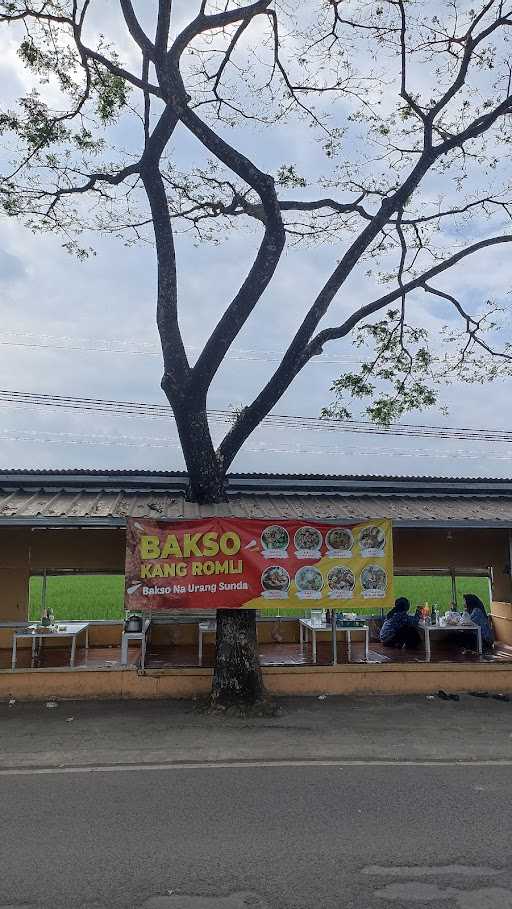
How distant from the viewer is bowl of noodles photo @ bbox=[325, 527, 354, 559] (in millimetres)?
10258

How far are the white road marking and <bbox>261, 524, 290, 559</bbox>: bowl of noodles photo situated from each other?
133 inches

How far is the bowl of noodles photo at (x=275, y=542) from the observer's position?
1004cm

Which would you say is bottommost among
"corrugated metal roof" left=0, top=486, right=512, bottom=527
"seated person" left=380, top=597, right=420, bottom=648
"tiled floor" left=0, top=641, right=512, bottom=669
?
"tiled floor" left=0, top=641, right=512, bottom=669

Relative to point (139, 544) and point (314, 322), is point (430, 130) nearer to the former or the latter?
point (314, 322)

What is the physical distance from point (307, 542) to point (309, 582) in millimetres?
602

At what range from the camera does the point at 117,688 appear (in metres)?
10.0

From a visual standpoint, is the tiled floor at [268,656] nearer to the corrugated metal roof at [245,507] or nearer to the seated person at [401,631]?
the seated person at [401,631]

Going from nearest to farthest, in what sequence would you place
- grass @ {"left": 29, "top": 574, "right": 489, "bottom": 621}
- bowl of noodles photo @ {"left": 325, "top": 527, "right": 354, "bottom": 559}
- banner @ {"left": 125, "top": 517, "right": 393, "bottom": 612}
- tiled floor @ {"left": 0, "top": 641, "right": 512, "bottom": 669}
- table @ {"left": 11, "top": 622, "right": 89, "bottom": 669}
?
banner @ {"left": 125, "top": 517, "right": 393, "bottom": 612} → bowl of noodles photo @ {"left": 325, "top": 527, "right": 354, "bottom": 559} → table @ {"left": 11, "top": 622, "right": 89, "bottom": 669} → tiled floor @ {"left": 0, "top": 641, "right": 512, "bottom": 669} → grass @ {"left": 29, "top": 574, "right": 489, "bottom": 621}

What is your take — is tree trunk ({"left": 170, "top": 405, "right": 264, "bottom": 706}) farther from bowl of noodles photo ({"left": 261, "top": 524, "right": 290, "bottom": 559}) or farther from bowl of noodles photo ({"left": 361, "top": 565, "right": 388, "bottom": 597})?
bowl of noodles photo ({"left": 361, "top": 565, "right": 388, "bottom": 597})

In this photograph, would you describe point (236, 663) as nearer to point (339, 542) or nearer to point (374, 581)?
point (339, 542)

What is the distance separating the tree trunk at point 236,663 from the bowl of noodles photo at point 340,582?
135 cm

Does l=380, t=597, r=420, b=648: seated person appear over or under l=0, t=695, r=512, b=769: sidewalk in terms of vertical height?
over

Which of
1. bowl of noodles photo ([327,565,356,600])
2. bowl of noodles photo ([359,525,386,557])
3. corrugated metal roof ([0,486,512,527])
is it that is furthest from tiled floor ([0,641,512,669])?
corrugated metal roof ([0,486,512,527])

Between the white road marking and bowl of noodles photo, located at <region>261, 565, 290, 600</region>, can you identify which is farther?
bowl of noodles photo, located at <region>261, 565, 290, 600</region>
